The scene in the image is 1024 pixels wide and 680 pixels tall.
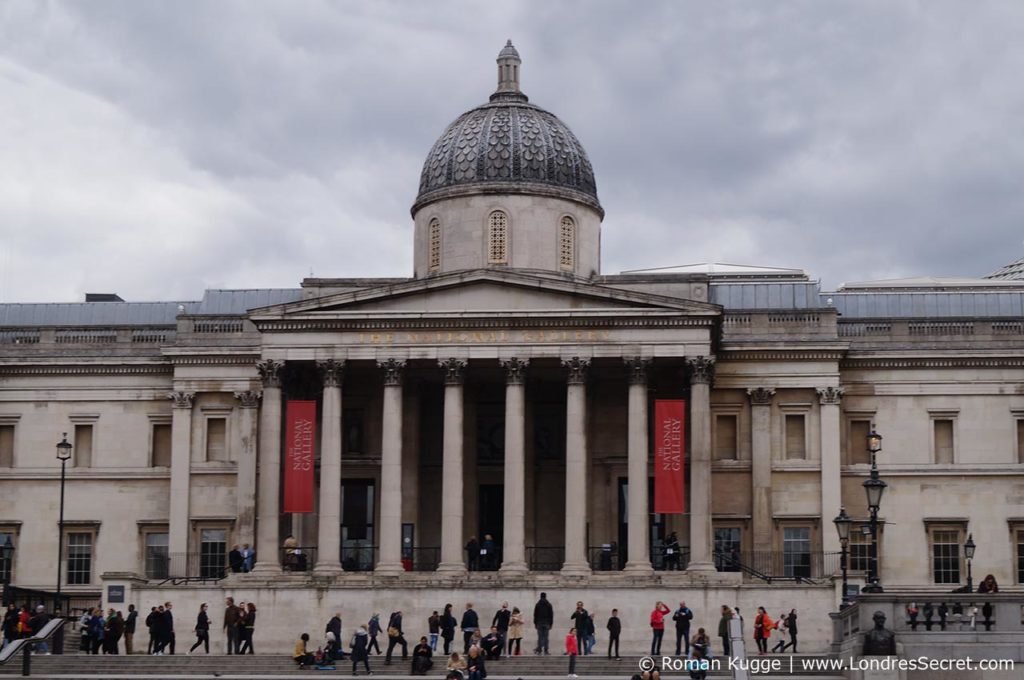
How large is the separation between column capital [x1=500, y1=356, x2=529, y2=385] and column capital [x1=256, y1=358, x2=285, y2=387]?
24.7ft

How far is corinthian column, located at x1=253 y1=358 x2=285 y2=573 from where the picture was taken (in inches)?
2584

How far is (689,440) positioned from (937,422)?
10558mm

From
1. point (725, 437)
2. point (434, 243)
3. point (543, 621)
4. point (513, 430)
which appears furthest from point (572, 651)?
point (434, 243)

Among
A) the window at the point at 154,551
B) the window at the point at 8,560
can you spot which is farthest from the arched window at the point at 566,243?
the window at the point at 8,560

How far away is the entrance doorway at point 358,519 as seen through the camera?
232 ft

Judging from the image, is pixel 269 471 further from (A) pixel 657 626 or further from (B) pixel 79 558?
(A) pixel 657 626

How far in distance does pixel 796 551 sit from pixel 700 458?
839 centimetres

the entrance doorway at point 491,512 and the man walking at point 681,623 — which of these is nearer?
the man walking at point 681,623

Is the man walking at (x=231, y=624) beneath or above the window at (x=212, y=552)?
beneath

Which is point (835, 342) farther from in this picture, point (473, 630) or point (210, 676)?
point (210, 676)

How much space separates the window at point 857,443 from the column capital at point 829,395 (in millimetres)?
2099

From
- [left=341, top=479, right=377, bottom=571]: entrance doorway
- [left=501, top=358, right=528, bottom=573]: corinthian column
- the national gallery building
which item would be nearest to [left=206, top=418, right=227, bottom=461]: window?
the national gallery building

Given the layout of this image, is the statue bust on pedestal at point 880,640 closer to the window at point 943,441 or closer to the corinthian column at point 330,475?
the corinthian column at point 330,475

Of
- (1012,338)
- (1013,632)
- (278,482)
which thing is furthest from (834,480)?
(1013,632)
